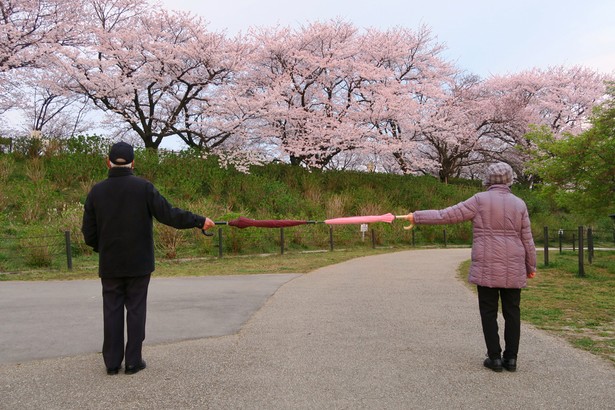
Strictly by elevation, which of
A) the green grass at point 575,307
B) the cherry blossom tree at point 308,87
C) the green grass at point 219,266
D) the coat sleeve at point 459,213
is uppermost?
the cherry blossom tree at point 308,87

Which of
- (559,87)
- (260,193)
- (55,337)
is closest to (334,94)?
(260,193)

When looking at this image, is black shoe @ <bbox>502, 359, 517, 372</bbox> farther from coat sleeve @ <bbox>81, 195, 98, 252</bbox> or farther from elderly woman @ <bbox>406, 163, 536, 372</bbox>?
coat sleeve @ <bbox>81, 195, 98, 252</bbox>

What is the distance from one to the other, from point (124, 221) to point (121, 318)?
77 centimetres

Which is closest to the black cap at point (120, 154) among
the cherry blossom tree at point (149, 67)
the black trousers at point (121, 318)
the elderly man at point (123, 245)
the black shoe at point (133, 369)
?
the elderly man at point (123, 245)

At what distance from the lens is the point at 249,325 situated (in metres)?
5.63

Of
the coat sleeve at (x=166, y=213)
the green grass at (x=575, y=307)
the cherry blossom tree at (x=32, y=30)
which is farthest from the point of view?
the cherry blossom tree at (x=32, y=30)

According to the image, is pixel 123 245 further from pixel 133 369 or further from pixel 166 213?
pixel 133 369

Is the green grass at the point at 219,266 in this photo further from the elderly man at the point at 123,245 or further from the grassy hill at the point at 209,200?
the elderly man at the point at 123,245

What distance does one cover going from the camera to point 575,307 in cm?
723

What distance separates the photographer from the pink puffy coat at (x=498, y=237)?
13.0 feet

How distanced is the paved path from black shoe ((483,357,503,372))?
0.28 feet

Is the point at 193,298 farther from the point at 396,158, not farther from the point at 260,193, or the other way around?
the point at 396,158

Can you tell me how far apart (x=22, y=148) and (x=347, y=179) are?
1504 cm

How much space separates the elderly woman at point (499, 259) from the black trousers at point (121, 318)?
256cm
